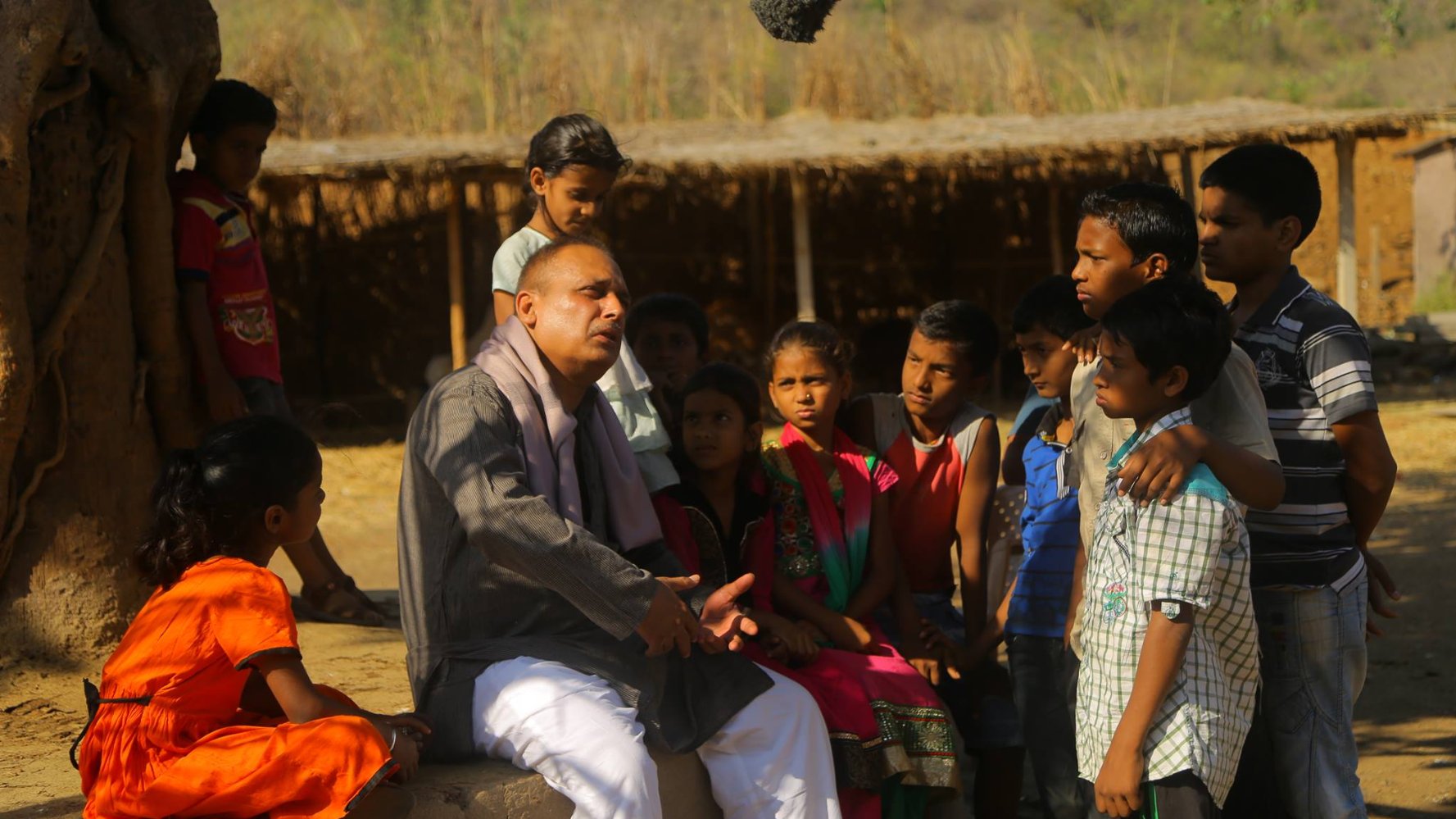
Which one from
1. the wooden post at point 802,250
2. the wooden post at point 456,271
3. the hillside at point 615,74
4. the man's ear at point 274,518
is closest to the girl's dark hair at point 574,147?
the man's ear at point 274,518

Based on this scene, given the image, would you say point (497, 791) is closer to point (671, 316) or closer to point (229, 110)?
point (671, 316)

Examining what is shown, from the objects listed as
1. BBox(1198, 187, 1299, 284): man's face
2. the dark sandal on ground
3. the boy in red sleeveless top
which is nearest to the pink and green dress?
the boy in red sleeveless top

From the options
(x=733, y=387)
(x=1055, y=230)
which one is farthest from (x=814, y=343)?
(x=1055, y=230)

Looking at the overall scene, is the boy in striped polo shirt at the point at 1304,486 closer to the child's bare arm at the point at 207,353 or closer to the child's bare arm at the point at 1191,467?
the child's bare arm at the point at 1191,467

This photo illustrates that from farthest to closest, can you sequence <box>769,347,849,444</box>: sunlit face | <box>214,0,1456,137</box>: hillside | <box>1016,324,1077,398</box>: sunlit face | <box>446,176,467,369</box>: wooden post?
<box>214,0,1456,137</box>: hillside
<box>446,176,467,369</box>: wooden post
<box>769,347,849,444</box>: sunlit face
<box>1016,324,1077,398</box>: sunlit face

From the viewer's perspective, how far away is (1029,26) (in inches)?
1441

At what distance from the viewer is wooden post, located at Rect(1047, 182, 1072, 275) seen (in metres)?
14.6

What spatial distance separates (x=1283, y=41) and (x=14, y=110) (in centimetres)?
3666

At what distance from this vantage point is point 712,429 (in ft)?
11.9

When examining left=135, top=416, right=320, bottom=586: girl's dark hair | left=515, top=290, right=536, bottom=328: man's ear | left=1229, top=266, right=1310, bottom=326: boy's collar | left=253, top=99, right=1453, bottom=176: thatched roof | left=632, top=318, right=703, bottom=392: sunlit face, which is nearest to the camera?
left=135, top=416, right=320, bottom=586: girl's dark hair

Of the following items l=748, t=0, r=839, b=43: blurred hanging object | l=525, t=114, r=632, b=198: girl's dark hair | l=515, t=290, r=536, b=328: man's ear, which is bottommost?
l=515, t=290, r=536, b=328: man's ear

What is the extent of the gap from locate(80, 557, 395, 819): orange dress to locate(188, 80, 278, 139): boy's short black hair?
240cm

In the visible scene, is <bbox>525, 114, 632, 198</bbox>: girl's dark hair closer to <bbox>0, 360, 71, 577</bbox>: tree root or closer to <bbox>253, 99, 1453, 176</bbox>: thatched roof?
<bbox>0, 360, 71, 577</bbox>: tree root

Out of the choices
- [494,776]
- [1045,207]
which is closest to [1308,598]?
[494,776]
